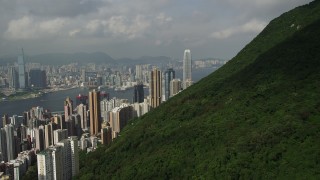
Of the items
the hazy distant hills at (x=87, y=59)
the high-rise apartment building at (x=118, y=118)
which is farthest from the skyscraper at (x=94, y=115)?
the hazy distant hills at (x=87, y=59)

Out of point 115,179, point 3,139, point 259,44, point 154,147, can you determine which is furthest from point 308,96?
point 3,139

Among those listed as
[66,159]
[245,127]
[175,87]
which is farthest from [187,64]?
[245,127]

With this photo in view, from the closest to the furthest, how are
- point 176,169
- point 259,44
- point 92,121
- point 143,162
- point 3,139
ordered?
1. point 176,169
2. point 143,162
3. point 259,44
4. point 3,139
5. point 92,121

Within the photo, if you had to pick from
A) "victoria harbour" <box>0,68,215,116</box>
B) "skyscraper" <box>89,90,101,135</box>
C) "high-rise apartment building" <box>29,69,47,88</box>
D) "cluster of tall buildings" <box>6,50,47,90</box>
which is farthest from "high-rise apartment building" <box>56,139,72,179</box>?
"high-rise apartment building" <box>29,69,47,88</box>

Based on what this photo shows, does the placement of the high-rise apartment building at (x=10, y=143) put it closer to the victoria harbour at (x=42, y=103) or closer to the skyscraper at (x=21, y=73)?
the victoria harbour at (x=42, y=103)

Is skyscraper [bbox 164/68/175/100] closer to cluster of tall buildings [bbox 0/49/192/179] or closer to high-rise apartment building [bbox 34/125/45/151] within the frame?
cluster of tall buildings [bbox 0/49/192/179]

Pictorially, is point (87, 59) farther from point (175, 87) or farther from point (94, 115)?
point (94, 115)

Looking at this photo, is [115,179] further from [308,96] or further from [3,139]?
[3,139]

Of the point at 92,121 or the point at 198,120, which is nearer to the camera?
the point at 198,120
